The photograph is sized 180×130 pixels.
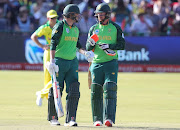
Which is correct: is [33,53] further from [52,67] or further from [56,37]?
[52,67]

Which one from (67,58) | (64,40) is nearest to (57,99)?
(67,58)

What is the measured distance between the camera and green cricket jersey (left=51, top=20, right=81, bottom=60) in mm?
9578

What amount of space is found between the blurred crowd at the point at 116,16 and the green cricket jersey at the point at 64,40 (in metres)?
14.2

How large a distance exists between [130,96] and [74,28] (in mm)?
5583

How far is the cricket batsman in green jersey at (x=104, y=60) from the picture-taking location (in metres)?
9.60

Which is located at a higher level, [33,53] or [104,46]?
[104,46]

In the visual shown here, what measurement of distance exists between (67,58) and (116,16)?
16.0m

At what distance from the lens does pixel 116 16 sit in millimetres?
25422

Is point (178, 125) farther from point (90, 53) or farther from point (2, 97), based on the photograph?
point (2, 97)

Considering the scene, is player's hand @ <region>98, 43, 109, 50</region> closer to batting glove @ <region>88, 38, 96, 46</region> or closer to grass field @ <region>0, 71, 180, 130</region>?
batting glove @ <region>88, 38, 96, 46</region>

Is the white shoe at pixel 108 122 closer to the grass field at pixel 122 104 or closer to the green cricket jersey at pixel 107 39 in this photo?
the grass field at pixel 122 104

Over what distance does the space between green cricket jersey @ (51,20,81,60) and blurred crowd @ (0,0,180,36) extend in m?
14.2

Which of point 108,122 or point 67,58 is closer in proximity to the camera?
point 108,122

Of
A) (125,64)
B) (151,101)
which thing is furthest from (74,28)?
(125,64)
